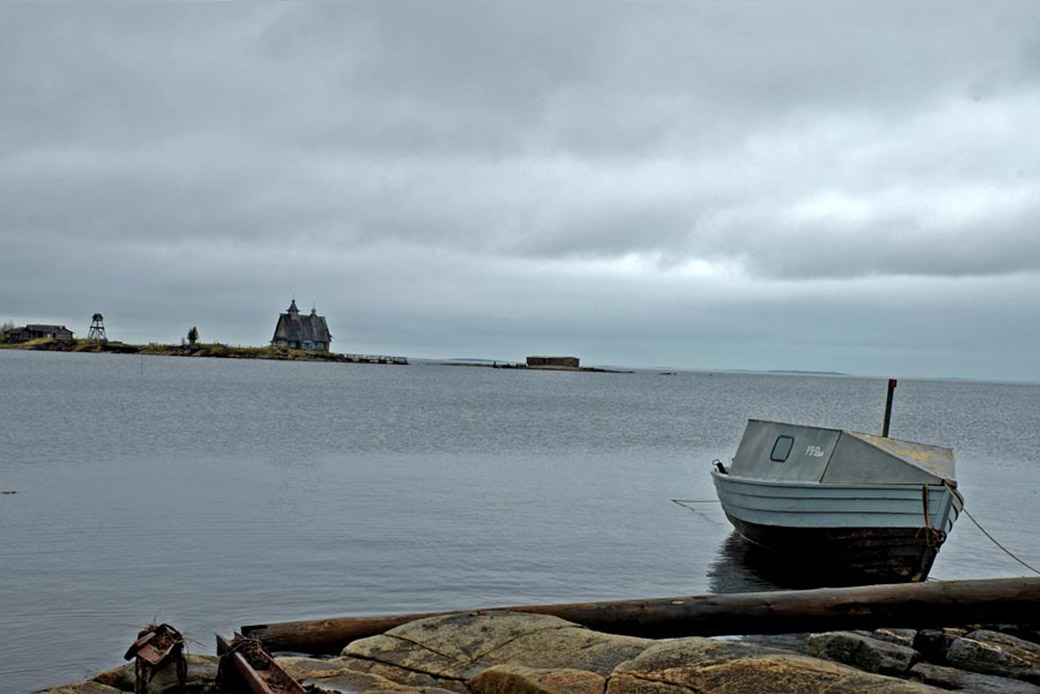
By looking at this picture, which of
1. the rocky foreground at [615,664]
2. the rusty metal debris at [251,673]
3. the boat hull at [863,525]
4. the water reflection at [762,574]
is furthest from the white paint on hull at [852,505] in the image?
the rusty metal debris at [251,673]

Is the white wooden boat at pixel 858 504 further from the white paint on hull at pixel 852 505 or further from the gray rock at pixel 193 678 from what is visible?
the gray rock at pixel 193 678

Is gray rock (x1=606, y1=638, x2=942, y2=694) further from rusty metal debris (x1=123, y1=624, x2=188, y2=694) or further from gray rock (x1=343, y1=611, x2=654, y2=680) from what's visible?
rusty metal debris (x1=123, y1=624, x2=188, y2=694)

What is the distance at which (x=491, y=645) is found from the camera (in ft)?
30.2

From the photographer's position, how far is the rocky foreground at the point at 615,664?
7156 mm

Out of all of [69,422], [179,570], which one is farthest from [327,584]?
[69,422]

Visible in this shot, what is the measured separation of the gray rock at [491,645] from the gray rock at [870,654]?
9.77 ft

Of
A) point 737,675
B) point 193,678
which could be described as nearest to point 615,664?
point 737,675

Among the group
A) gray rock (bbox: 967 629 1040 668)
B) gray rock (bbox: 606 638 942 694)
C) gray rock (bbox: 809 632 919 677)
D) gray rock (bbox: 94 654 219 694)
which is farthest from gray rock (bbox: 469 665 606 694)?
gray rock (bbox: 967 629 1040 668)

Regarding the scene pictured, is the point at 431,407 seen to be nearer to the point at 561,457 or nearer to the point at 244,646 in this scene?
the point at 561,457

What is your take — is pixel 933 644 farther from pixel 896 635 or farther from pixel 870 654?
pixel 896 635

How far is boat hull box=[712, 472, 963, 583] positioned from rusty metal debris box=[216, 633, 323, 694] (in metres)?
12.7

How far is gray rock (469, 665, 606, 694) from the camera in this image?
7.34 meters

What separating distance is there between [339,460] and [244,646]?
31723mm

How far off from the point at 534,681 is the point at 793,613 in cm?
381
